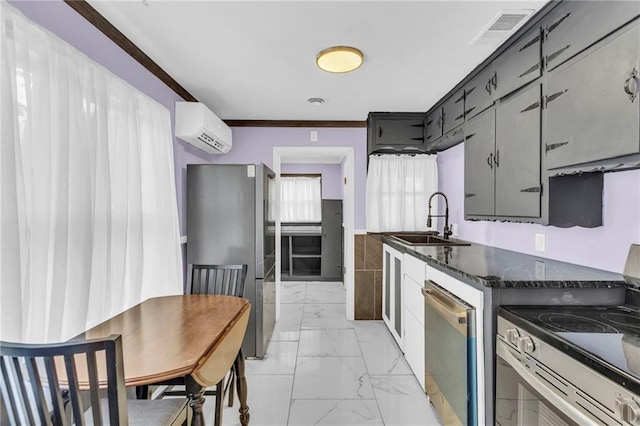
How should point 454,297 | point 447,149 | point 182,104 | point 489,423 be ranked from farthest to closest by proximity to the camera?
1. point 447,149
2. point 182,104
3. point 454,297
4. point 489,423

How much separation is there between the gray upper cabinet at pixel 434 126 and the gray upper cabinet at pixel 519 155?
3.33 feet

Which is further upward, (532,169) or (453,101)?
(453,101)

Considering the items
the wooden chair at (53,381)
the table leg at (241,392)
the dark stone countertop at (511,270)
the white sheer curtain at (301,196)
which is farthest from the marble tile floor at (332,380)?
the white sheer curtain at (301,196)

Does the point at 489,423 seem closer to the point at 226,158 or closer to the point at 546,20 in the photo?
the point at 546,20

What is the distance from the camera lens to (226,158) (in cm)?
374

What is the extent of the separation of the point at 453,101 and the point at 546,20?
3.76 feet

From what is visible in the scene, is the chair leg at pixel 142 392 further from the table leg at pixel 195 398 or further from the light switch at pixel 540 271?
the light switch at pixel 540 271

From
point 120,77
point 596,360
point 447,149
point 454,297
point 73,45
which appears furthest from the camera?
point 447,149

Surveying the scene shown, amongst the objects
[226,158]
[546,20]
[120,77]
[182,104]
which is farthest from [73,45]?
[546,20]

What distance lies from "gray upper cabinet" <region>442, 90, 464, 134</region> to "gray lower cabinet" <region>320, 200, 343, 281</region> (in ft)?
9.62

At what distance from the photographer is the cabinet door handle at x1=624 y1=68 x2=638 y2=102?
1140 mm

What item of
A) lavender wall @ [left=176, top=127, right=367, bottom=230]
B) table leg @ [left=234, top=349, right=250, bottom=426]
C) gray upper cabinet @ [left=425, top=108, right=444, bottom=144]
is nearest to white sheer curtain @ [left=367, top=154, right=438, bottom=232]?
lavender wall @ [left=176, top=127, right=367, bottom=230]

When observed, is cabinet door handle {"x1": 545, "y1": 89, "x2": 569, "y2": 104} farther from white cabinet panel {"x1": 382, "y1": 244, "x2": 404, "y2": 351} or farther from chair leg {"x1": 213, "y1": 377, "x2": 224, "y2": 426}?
chair leg {"x1": 213, "y1": 377, "x2": 224, "y2": 426}

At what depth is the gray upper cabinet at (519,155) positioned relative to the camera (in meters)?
1.70
